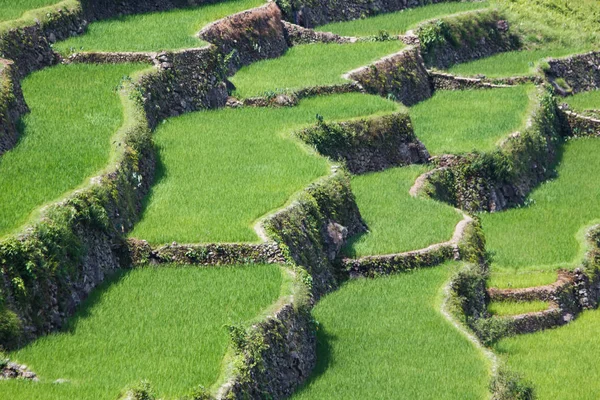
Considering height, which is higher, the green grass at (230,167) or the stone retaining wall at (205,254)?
the stone retaining wall at (205,254)

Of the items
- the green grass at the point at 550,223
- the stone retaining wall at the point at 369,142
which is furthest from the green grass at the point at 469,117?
the green grass at the point at 550,223

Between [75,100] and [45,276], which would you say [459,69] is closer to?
[75,100]

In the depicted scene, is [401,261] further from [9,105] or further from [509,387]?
[9,105]

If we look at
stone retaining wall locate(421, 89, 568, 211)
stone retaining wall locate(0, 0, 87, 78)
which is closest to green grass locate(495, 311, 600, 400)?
stone retaining wall locate(421, 89, 568, 211)

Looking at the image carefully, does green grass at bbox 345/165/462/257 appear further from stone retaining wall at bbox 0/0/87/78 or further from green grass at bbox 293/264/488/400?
stone retaining wall at bbox 0/0/87/78

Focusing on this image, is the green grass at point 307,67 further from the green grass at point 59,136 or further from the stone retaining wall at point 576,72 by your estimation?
the stone retaining wall at point 576,72

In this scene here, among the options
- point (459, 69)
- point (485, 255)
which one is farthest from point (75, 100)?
point (459, 69)

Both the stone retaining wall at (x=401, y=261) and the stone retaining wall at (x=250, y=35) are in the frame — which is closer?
the stone retaining wall at (x=401, y=261)
